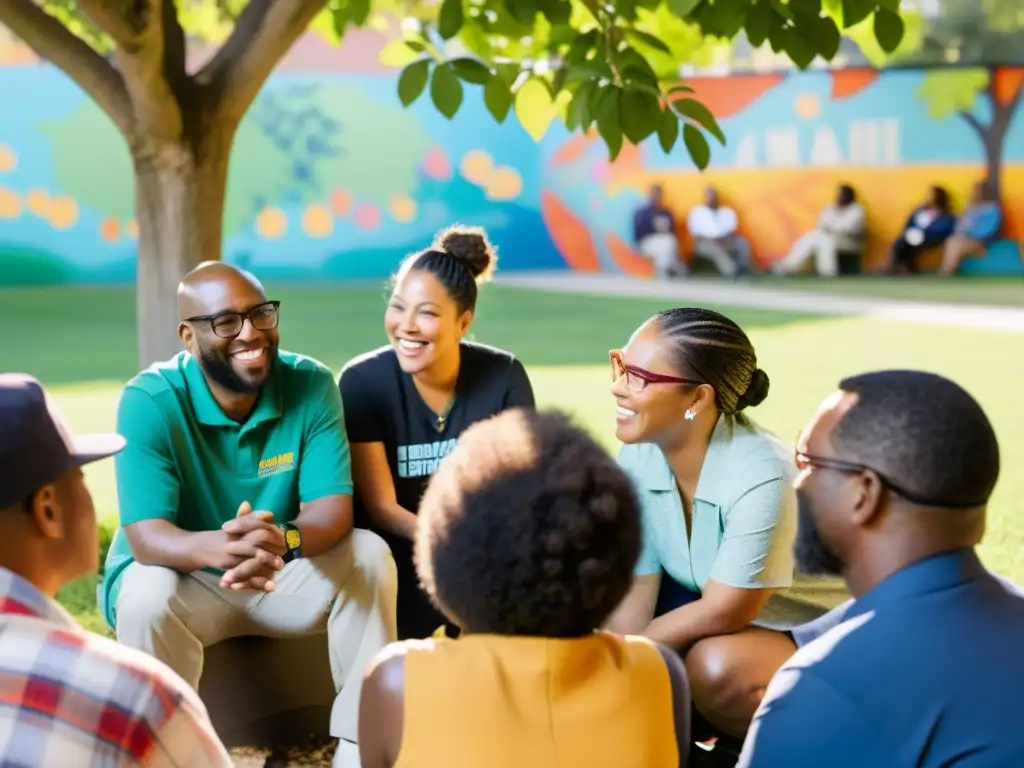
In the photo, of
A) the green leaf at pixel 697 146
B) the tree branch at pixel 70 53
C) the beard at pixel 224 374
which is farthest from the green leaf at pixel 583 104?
the tree branch at pixel 70 53

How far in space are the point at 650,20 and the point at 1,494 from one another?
525cm

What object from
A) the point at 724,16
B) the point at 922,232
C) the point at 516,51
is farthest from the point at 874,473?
the point at 922,232

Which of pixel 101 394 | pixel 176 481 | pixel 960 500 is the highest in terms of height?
pixel 960 500

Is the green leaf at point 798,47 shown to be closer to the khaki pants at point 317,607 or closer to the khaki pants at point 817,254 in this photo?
the khaki pants at point 317,607

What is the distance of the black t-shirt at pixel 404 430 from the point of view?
13.3 ft

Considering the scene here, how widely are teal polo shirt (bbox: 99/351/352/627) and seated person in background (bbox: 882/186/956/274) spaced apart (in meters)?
19.7

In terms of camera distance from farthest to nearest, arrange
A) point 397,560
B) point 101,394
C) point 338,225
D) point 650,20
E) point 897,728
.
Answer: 1. point 338,225
2. point 101,394
3. point 650,20
4. point 397,560
5. point 897,728

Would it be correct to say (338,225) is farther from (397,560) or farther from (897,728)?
(897,728)

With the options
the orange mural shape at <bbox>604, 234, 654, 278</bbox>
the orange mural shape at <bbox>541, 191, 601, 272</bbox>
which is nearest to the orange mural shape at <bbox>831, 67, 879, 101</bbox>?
the orange mural shape at <bbox>604, 234, 654, 278</bbox>

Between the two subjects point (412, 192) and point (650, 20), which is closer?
point (650, 20)

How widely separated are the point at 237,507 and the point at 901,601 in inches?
92.1

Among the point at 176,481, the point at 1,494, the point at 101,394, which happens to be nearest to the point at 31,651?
the point at 1,494

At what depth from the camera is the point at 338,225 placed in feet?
74.5

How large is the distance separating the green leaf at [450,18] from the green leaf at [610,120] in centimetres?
66
